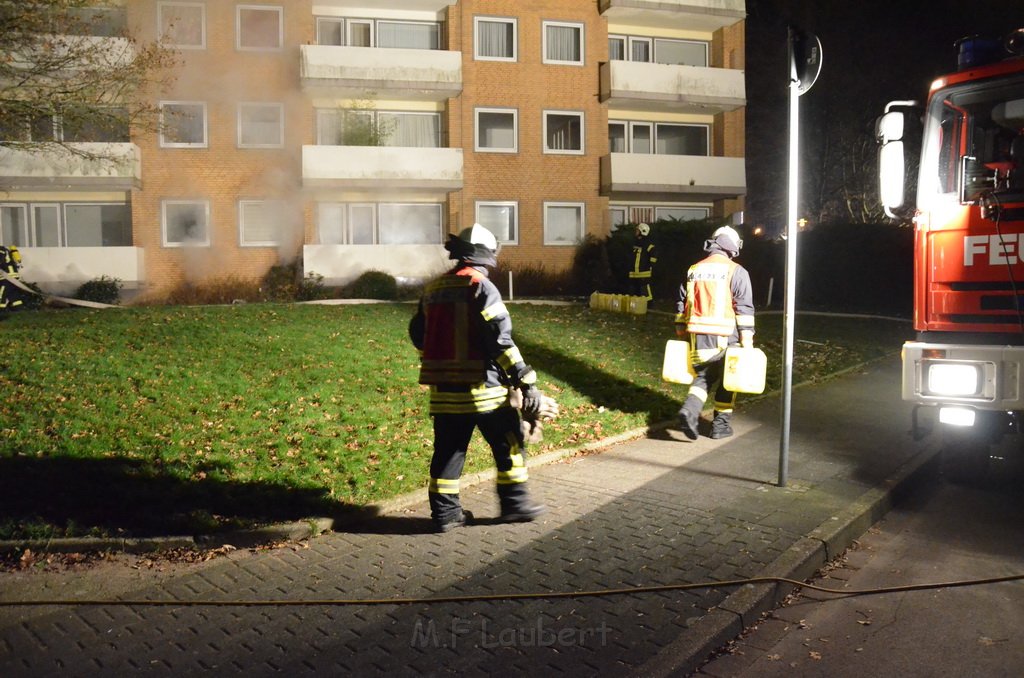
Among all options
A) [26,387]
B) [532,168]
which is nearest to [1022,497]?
[26,387]

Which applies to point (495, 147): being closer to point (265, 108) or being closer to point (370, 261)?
point (370, 261)

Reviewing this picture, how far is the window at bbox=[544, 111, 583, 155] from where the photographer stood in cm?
2656

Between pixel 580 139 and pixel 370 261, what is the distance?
8.12 m

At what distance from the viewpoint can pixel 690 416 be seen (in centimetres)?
752

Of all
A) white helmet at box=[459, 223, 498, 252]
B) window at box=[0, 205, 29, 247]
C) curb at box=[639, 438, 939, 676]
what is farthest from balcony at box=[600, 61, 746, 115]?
white helmet at box=[459, 223, 498, 252]

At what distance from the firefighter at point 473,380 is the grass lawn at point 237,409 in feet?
2.96

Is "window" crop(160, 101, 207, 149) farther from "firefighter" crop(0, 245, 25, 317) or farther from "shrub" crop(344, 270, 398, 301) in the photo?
"firefighter" crop(0, 245, 25, 317)

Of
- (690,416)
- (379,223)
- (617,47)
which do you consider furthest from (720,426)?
(617,47)

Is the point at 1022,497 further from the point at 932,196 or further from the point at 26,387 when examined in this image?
the point at 26,387

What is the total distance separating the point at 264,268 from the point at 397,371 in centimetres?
1643

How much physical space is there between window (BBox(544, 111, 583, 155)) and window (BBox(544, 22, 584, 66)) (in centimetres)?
171

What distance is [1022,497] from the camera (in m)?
6.23

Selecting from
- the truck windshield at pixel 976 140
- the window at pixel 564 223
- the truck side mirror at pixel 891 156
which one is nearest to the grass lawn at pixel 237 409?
the truck side mirror at pixel 891 156

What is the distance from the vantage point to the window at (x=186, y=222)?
79.3ft
